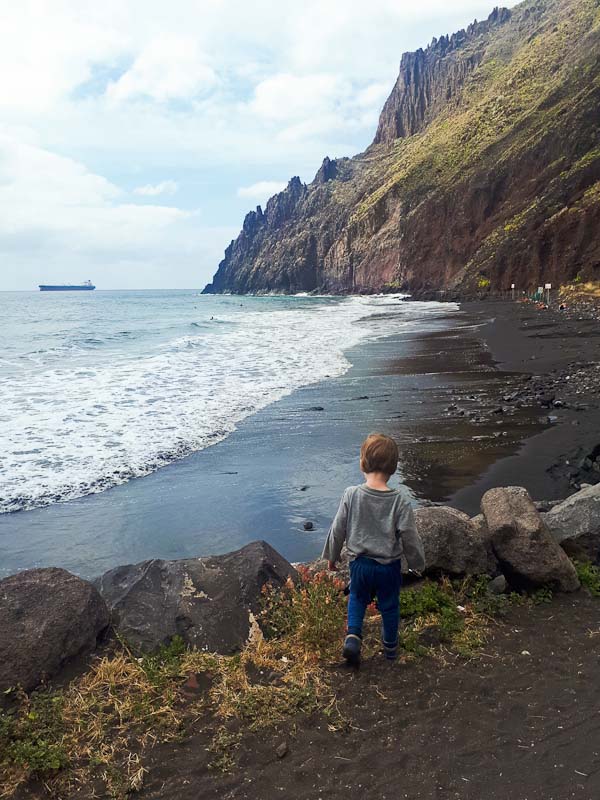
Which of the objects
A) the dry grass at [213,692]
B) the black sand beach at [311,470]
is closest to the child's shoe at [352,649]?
the dry grass at [213,692]

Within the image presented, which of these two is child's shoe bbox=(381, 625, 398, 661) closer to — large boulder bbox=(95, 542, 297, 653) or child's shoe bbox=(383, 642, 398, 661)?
child's shoe bbox=(383, 642, 398, 661)

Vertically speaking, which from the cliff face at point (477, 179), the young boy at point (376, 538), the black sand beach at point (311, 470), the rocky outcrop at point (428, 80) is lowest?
the black sand beach at point (311, 470)

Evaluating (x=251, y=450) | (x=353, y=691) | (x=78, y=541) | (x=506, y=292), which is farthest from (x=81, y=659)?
Answer: (x=506, y=292)

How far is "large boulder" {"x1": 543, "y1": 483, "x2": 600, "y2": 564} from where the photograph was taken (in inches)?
215

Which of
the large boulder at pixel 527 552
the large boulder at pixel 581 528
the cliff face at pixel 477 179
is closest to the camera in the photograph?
the large boulder at pixel 527 552

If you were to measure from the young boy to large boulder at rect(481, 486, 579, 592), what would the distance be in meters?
1.47

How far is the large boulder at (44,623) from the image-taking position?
3771 millimetres

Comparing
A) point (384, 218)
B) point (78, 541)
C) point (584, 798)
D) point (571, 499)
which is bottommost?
point (78, 541)

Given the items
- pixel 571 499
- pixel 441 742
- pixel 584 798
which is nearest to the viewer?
pixel 584 798

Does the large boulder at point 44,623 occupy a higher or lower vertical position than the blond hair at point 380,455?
lower

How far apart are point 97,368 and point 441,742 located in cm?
1984

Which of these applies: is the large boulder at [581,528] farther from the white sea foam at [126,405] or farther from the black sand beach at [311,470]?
the white sea foam at [126,405]

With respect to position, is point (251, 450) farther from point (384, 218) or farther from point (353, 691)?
point (384, 218)

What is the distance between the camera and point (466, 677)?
3.91 meters
